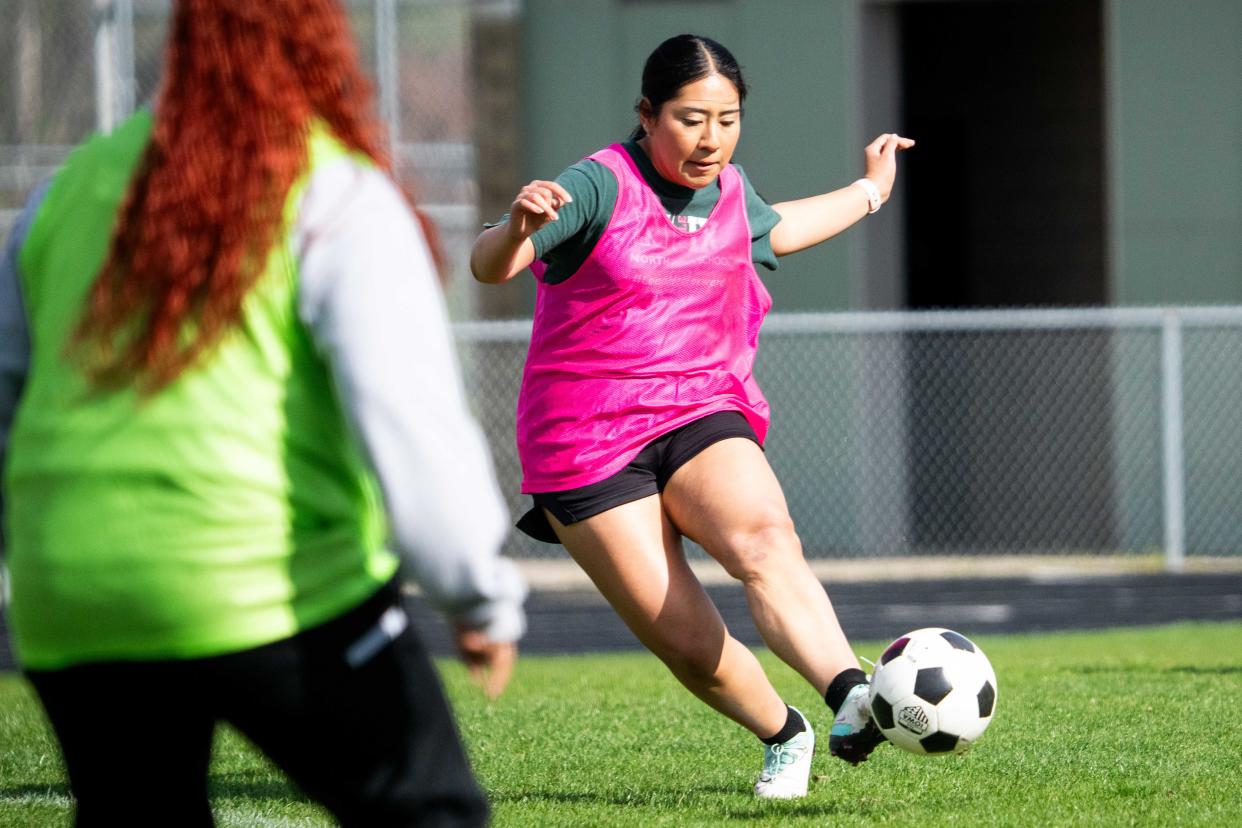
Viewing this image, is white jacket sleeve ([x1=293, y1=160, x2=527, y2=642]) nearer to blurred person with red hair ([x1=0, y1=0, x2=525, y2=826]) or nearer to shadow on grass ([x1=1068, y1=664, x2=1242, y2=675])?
blurred person with red hair ([x1=0, y1=0, x2=525, y2=826])

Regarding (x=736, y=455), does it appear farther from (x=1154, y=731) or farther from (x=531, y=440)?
(x=1154, y=731)

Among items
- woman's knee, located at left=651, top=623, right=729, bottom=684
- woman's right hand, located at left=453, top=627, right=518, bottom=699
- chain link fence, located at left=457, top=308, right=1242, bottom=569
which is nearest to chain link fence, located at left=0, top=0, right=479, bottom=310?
chain link fence, located at left=457, top=308, right=1242, bottom=569

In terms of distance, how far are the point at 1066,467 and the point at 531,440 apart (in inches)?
476

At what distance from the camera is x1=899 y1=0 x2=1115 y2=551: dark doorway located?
15.5 m

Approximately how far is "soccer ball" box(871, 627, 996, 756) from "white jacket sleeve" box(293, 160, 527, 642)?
2044 mm

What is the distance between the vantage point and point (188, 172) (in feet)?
6.99

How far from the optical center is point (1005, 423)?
15.6m

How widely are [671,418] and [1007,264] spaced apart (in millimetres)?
14435

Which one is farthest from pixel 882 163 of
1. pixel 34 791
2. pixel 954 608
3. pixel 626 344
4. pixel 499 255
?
pixel 954 608

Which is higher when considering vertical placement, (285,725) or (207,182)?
(207,182)

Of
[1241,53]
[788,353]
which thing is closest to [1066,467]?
[788,353]

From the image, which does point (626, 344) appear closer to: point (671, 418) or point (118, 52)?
point (671, 418)

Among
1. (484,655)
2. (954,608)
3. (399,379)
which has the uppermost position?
(399,379)

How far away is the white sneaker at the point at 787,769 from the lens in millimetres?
4367
